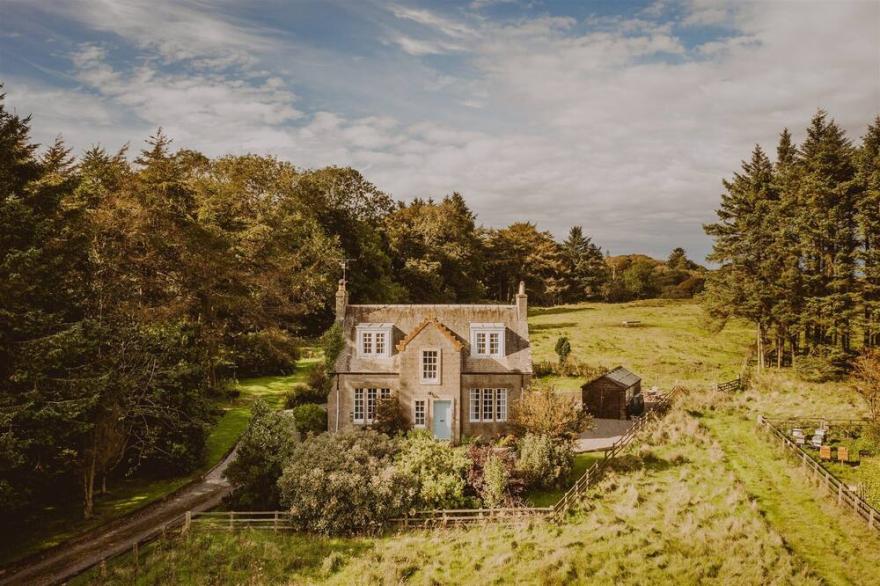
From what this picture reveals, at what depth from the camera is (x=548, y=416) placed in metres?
28.8

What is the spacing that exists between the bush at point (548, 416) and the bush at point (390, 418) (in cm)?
662

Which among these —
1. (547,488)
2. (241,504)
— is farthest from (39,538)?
(547,488)

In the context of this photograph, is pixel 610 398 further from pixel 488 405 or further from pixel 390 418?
pixel 390 418

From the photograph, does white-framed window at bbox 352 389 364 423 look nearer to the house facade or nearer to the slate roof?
the house facade

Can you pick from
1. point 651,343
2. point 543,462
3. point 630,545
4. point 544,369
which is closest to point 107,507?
point 543,462

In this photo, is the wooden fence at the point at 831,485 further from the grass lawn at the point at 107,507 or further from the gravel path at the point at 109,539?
the grass lawn at the point at 107,507

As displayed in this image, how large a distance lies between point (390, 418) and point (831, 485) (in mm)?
22215

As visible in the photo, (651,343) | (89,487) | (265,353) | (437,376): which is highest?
(651,343)

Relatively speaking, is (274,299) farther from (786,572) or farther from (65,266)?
(786,572)

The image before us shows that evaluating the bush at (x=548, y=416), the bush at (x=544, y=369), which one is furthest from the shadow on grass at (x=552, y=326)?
the bush at (x=548, y=416)

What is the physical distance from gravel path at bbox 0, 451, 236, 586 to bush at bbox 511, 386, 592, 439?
16364 mm

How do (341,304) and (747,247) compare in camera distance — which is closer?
(341,304)

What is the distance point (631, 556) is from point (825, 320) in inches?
1184

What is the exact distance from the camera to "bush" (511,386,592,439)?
28750 mm
